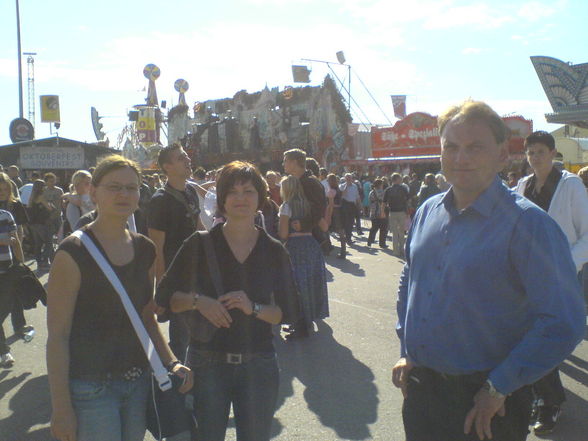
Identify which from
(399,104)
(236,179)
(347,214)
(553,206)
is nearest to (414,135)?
(399,104)

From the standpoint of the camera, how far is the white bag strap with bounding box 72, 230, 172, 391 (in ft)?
7.82

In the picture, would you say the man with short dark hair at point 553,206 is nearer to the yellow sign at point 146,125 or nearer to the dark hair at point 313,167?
the dark hair at point 313,167

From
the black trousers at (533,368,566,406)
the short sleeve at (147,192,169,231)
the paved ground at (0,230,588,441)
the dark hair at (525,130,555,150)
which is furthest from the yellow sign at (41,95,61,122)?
the black trousers at (533,368,566,406)

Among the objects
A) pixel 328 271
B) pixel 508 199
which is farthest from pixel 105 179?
pixel 328 271

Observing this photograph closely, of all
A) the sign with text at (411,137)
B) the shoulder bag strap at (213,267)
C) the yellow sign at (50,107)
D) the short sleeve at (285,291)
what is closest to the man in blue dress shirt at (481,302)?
the short sleeve at (285,291)

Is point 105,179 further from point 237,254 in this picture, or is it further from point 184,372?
point 184,372

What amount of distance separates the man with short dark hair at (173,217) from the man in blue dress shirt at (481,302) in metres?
2.27

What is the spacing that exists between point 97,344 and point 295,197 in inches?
167

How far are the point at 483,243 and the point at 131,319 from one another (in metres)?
1.42

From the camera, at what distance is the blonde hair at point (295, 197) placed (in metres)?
6.40

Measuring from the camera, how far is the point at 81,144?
24625 millimetres

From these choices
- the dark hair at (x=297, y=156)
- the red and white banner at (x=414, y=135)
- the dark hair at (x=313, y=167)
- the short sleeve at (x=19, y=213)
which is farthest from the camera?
the red and white banner at (x=414, y=135)

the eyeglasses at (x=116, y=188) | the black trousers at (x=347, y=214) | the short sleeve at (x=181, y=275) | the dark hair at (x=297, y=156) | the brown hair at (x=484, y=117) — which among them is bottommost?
the black trousers at (x=347, y=214)

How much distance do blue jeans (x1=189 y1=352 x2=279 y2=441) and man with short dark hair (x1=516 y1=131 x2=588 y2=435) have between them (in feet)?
7.19
